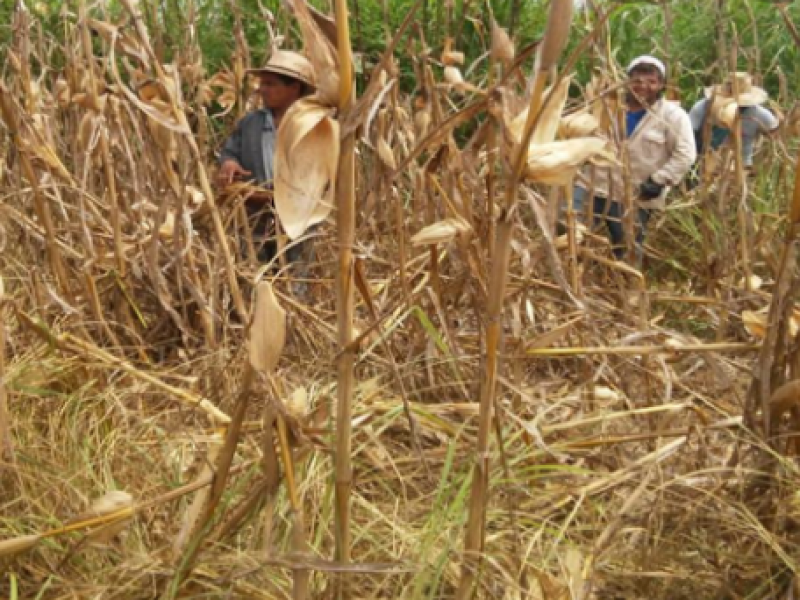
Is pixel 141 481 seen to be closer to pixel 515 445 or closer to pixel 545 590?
pixel 515 445

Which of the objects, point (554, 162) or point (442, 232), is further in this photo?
point (442, 232)

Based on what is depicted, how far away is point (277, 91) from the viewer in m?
2.47

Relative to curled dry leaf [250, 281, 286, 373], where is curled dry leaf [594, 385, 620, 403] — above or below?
below

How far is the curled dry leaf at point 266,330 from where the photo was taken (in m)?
0.77

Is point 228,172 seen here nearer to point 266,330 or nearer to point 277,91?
point 277,91

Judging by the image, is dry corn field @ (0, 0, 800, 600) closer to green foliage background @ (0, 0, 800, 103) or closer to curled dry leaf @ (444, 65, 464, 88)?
curled dry leaf @ (444, 65, 464, 88)

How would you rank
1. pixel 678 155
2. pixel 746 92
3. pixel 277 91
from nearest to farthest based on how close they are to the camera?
pixel 746 92, pixel 277 91, pixel 678 155

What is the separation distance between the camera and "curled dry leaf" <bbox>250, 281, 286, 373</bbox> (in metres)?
0.77

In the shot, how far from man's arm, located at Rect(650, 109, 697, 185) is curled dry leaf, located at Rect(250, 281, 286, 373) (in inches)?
86.0

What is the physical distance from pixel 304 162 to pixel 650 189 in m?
2.24

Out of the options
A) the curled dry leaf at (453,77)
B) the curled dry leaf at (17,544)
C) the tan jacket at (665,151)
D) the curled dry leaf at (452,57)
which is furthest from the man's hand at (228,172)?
the curled dry leaf at (17,544)

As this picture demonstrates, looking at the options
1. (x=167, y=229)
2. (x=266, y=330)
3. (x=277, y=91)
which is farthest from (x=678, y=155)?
(x=266, y=330)

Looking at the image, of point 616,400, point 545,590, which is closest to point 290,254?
point 616,400

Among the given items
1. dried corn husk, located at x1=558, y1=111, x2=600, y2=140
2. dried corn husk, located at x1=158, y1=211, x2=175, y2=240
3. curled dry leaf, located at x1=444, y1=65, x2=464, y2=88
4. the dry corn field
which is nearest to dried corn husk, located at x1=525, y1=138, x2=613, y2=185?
the dry corn field
